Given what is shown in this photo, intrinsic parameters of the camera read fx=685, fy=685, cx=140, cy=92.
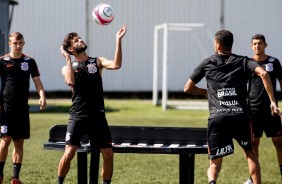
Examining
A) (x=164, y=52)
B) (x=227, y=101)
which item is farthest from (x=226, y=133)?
(x=164, y=52)

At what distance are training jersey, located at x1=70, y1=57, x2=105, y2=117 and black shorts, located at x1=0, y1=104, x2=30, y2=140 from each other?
1504mm

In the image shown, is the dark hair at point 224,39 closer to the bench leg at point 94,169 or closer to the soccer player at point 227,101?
the soccer player at point 227,101

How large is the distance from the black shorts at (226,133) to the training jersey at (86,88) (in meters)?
1.47

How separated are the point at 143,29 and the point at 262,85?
23497 millimetres

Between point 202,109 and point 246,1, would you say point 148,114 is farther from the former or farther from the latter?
point 246,1

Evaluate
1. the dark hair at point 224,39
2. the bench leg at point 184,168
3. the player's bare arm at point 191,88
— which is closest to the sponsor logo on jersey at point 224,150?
the bench leg at point 184,168

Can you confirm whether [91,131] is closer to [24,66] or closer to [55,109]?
[24,66]

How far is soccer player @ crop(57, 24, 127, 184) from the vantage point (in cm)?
822

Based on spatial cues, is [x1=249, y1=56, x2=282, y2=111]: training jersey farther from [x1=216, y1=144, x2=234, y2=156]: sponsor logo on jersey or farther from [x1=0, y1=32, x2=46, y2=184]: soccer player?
[x1=0, y1=32, x2=46, y2=184]: soccer player

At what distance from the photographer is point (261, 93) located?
9812 mm

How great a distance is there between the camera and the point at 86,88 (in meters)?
8.34

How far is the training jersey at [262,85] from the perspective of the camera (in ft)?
31.9

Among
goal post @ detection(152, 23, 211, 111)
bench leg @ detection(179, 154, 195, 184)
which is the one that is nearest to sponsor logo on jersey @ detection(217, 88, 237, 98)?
bench leg @ detection(179, 154, 195, 184)

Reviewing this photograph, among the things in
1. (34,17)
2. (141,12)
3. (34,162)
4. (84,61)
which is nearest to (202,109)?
(141,12)
